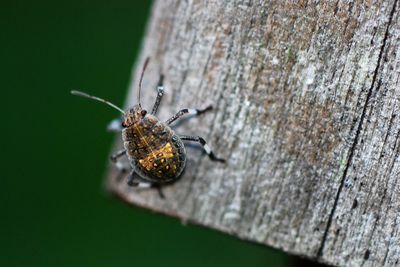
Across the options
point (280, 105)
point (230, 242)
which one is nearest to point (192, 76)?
point (280, 105)

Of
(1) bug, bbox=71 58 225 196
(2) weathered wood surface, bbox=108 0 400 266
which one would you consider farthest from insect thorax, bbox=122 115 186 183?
(2) weathered wood surface, bbox=108 0 400 266

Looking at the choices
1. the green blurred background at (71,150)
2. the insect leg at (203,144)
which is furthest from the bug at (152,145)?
the green blurred background at (71,150)

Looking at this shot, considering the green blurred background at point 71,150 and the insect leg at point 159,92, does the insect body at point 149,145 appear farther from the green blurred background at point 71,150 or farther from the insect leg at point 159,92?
the green blurred background at point 71,150

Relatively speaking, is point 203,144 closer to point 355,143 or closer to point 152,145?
point 152,145

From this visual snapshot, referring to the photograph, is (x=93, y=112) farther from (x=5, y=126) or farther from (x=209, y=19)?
(x=209, y=19)

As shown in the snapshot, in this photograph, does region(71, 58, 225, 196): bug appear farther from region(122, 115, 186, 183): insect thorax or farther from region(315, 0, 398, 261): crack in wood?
region(315, 0, 398, 261): crack in wood

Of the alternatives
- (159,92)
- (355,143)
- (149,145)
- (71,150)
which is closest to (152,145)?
(149,145)
